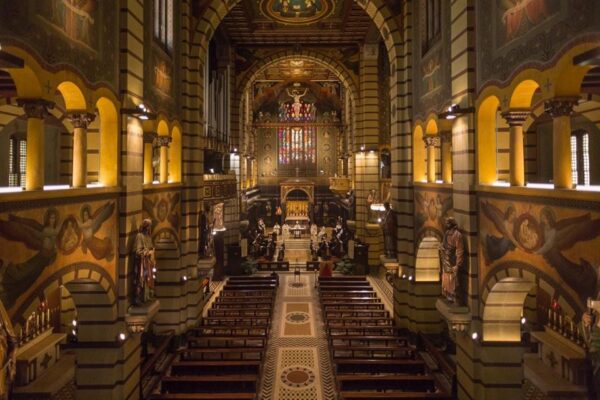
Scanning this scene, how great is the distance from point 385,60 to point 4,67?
23.3 metres

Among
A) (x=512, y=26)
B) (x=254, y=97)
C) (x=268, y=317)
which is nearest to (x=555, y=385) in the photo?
(x=512, y=26)

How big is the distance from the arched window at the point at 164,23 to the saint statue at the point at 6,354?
9.78 metres

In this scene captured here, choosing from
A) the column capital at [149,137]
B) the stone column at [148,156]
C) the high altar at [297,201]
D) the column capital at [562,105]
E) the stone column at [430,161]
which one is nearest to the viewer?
the column capital at [562,105]

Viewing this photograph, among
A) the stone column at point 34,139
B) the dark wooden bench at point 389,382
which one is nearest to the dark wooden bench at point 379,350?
the dark wooden bench at point 389,382

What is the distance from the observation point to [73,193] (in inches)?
323

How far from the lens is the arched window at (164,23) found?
13.0 metres

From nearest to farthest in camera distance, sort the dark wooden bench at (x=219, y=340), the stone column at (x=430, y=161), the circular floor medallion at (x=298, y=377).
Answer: the circular floor medallion at (x=298, y=377), the stone column at (x=430, y=161), the dark wooden bench at (x=219, y=340)

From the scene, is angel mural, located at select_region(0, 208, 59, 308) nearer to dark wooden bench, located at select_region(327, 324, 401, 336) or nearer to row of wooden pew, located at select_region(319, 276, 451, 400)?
row of wooden pew, located at select_region(319, 276, 451, 400)

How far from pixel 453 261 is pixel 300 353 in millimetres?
7021

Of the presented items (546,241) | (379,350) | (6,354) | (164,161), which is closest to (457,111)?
(546,241)

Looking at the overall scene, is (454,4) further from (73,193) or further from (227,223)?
(227,223)

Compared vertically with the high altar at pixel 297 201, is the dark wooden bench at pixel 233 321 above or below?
below

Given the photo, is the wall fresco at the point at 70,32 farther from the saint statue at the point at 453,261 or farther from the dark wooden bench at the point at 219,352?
the saint statue at the point at 453,261

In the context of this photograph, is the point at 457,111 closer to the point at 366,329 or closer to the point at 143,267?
the point at 143,267
